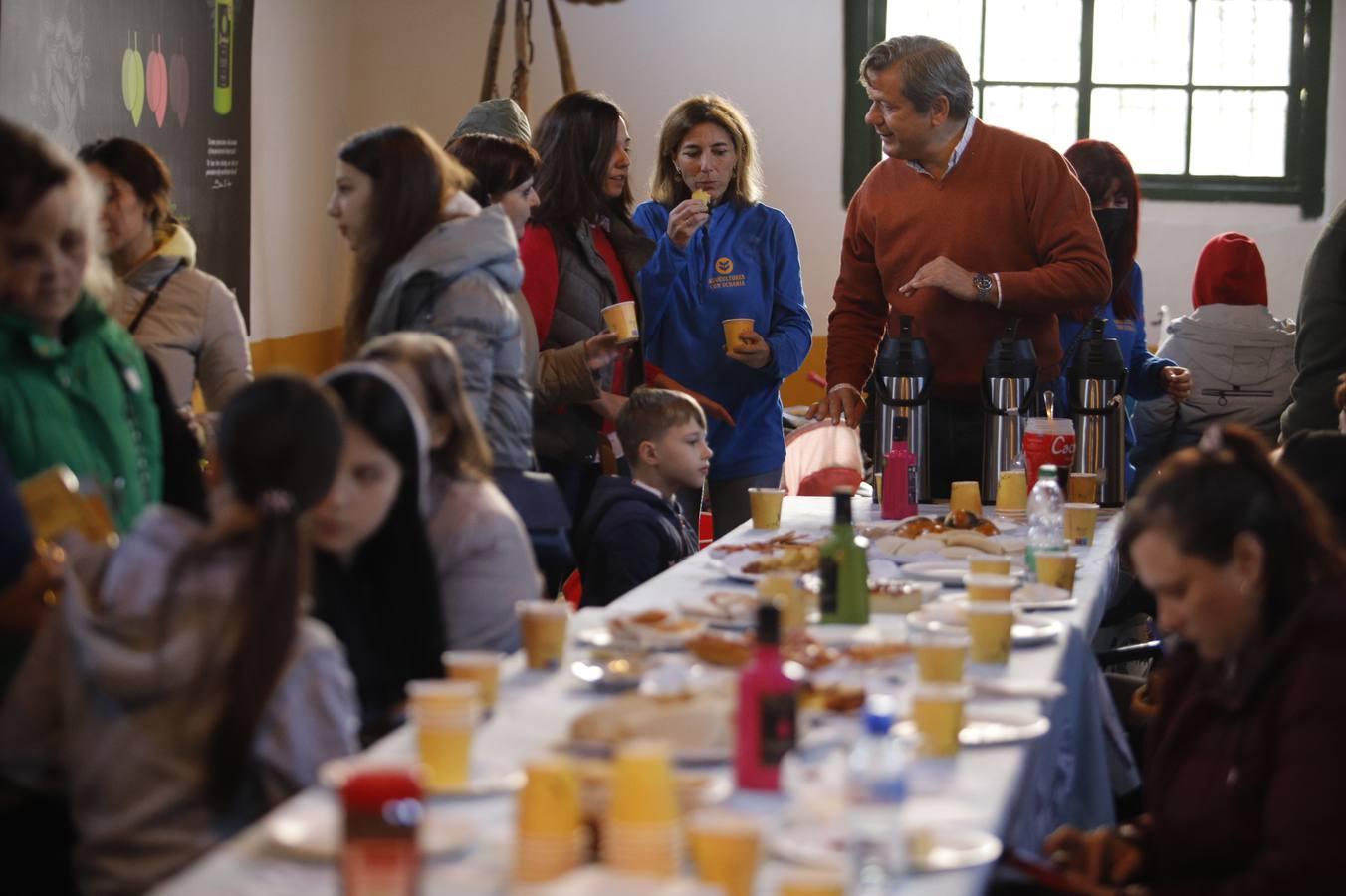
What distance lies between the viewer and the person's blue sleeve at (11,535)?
211 cm

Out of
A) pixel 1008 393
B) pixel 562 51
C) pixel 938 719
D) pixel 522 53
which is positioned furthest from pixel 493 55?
pixel 938 719

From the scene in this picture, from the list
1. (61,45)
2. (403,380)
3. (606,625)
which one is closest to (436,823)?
(606,625)

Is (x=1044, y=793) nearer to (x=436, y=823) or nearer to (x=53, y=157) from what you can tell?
(x=436, y=823)

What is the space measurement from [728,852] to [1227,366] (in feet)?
15.8

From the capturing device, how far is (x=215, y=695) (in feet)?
5.97

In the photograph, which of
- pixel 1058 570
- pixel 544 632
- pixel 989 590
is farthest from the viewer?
pixel 1058 570

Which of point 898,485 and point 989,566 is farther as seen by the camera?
point 898,485

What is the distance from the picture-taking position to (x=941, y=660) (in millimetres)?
2266

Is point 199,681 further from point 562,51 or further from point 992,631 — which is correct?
point 562,51

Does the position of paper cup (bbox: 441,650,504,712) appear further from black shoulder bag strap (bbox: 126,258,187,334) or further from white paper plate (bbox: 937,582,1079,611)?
black shoulder bag strap (bbox: 126,258,187,334)

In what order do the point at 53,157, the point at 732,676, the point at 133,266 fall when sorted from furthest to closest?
the point at 133,266 → the point at 53,157 → the point at 732,676

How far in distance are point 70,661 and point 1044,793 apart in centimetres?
133

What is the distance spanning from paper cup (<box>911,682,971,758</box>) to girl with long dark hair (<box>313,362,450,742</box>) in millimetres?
771

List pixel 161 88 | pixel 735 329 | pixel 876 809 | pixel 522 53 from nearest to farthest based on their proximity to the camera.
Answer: pixel 876 809 < pixel 735 329 < pixel 161 88 < pixel 522 53
